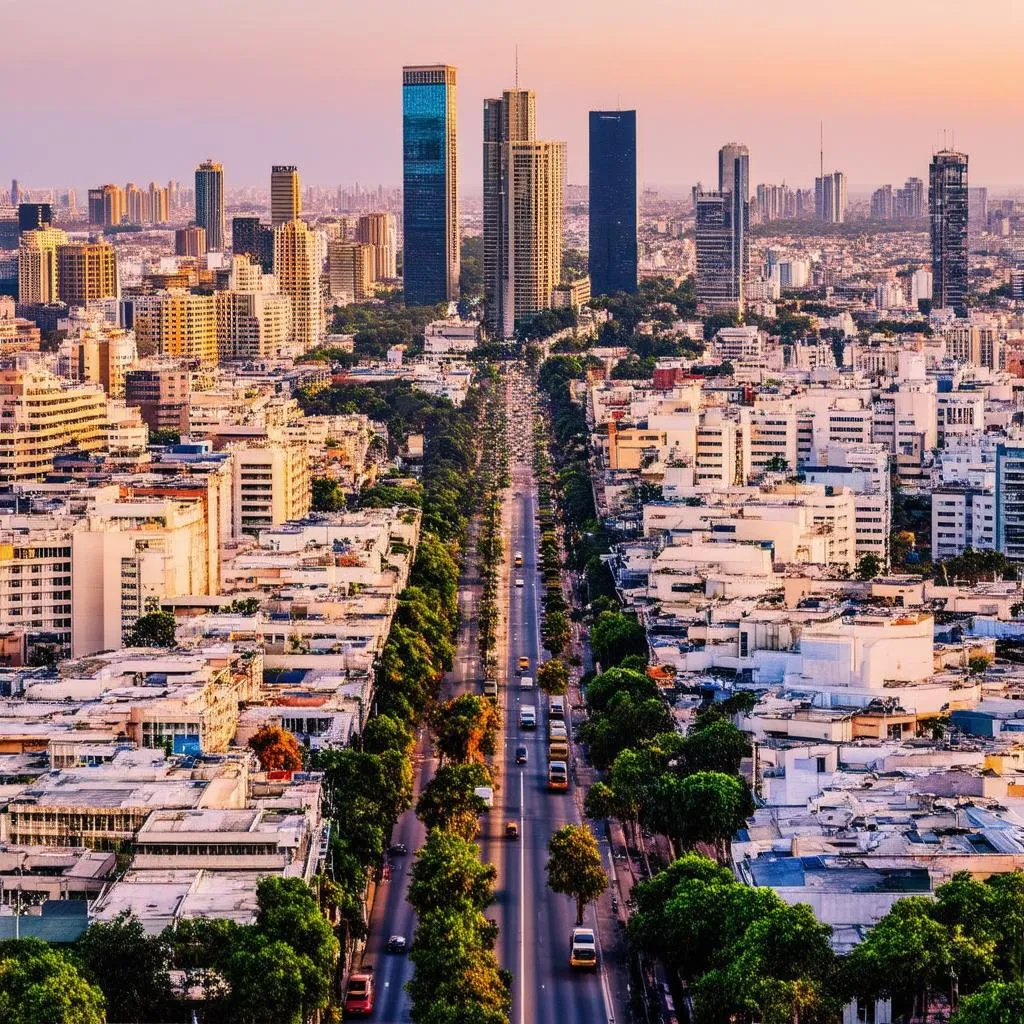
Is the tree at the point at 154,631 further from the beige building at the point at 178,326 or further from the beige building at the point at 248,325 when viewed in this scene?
the beige building at the point at 248,325

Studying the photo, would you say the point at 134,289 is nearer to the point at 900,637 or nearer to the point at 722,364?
the point at 722,364

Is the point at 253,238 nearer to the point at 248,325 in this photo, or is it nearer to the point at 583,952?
the point at 248,325

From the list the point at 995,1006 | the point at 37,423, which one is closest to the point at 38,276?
the point at 37,423

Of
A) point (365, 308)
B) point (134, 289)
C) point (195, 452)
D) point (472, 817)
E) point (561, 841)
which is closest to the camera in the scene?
point (561, 841)

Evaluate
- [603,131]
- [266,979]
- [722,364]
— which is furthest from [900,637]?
[603,131]

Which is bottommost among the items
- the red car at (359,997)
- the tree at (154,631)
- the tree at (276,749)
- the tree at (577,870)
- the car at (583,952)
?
the red car at (359,997)

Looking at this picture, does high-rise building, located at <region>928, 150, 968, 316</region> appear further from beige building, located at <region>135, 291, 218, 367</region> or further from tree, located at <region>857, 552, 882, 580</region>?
tree, located at <region>857, 552, 882, 580</region>

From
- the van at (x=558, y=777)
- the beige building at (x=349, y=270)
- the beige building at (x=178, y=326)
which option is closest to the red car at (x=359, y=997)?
the van at (x=558, y=777)
